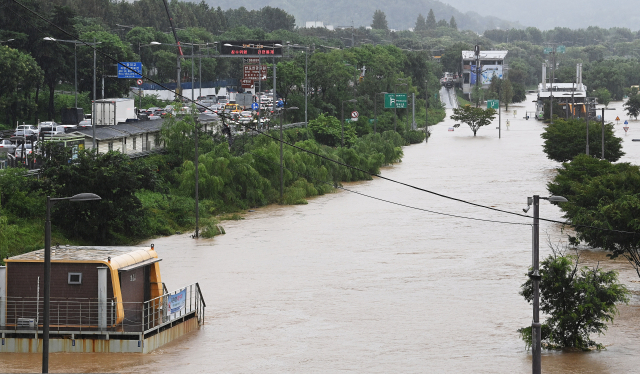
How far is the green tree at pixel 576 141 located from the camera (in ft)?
234

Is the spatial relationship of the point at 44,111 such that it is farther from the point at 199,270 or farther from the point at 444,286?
the point at 444,286

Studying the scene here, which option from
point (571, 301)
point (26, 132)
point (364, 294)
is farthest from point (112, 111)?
point (571, 301)

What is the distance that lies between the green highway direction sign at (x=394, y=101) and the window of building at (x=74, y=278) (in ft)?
263

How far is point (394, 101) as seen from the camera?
103 meters

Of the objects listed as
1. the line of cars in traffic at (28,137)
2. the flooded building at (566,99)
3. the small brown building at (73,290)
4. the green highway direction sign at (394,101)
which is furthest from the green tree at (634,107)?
the small brown building at (73,290)

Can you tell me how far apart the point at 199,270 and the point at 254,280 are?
2.81 m

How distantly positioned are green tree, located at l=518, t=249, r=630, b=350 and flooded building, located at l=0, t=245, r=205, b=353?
34.9 feet

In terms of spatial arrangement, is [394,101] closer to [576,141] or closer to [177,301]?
[576,141]

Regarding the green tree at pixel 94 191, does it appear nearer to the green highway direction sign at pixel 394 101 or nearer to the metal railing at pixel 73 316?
the metal railing at pixel 73 316

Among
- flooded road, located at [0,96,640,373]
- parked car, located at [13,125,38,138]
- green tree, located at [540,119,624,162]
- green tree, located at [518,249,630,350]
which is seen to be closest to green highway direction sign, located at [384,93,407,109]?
green tree, located at [540,119,624,162]

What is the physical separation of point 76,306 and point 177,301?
10.1 feet

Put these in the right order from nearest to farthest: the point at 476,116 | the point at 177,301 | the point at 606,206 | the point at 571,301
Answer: the point at 571,301
the point at 177,301
the point at 606,206
the point at 476,116

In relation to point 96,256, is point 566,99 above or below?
above

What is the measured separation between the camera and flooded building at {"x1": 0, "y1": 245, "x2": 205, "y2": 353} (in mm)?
24344
